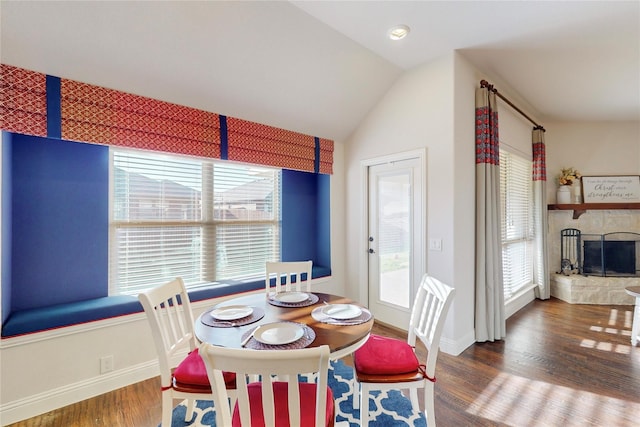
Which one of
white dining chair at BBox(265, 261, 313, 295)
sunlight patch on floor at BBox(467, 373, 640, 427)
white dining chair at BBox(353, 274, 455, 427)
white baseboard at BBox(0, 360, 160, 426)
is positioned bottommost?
sunlight patch on floor at BBox(467, 373, 640, 427)

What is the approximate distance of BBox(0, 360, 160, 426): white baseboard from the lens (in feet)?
5.94

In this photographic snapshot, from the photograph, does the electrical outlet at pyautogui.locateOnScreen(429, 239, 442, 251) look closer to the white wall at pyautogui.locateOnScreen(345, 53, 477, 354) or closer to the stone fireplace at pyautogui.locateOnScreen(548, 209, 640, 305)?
the white wall at pyautogui.locateOnScreen(345, 53, 477, 354)

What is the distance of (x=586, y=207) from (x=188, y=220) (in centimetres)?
573

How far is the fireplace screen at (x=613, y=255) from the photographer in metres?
4.37

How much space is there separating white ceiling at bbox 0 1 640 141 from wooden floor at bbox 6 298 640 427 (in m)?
2.34

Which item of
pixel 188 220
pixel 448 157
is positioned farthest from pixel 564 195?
pixel 188 220

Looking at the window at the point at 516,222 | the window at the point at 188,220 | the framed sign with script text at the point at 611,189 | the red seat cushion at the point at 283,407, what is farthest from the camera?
the framed sign with script text at the point at 611,189

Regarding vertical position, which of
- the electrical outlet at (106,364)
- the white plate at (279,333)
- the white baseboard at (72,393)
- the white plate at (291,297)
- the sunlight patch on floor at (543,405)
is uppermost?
the white plate at (291,297)

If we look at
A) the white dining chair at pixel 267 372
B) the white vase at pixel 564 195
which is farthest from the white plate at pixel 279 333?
the white vase at pixel 564 195

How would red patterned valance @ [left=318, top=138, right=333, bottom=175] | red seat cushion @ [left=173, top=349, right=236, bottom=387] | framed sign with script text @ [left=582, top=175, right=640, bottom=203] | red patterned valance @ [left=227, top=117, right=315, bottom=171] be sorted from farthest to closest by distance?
framed sign with script text @ [left=582, top=175, right=640, bottom=203] < red patterned valance @ [left=318, top=138, right=333, bottom=175] < red patterned valance @ [left=227, top=117, right=315, bottom=171] < red seat cushion @ [left=173, top=349, right=236, bottom=387]

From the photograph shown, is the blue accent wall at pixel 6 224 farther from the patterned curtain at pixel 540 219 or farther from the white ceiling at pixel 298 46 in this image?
the patterned curtain at pixel 540 219

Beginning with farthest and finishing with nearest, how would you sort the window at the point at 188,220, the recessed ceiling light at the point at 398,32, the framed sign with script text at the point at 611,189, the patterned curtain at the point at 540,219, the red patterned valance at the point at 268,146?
the framed sign with script text at the point at 611,189 < the patterned curtain at the point at 540,219 < the red patterned valance at the point at 268,146 < the window at the point at 188,220 < the recessed ceiling light at the point at 398,32

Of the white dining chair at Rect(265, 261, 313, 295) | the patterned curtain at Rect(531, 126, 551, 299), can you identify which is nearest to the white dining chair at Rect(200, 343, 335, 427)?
the white dining chair at Rect(265, 261, 313, 295)

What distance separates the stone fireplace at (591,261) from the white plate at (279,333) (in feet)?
15.6
